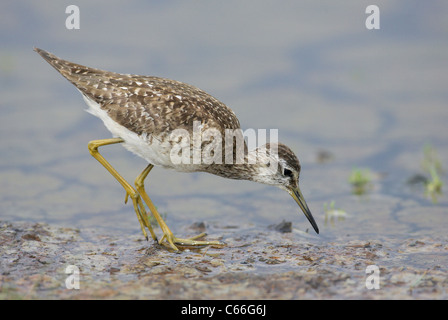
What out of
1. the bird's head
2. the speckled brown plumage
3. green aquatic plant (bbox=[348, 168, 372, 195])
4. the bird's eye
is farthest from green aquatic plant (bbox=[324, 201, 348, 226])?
the speckled brown plumage

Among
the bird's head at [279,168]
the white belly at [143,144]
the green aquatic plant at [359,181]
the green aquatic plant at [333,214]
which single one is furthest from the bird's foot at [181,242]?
the green aquatic plant at [359,181]

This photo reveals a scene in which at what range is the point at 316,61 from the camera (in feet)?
48.4

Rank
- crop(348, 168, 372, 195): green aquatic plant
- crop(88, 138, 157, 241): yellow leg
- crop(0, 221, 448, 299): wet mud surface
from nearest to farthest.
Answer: crop(0, 221, 448, 299): wet mud surface < crop(88, 138, 157, 241): yellow leg < crop(348, 168, 372, 195): green aquatic plant

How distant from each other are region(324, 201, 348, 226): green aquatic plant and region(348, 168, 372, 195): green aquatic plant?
1.03 meters

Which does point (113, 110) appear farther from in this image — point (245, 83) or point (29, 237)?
point (245, 83)

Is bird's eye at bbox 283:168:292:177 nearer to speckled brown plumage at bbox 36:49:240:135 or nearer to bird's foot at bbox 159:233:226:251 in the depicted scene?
speckled brown plumage at bbox 36:49:240:135

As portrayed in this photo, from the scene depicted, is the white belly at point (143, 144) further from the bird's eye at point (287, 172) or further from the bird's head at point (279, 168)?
the bird's eye at point (287, 172)

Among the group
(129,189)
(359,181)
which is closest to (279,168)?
(129,189)

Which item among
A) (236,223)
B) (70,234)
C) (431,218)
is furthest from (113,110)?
(431,218)

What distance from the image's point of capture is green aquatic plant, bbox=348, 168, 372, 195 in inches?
442

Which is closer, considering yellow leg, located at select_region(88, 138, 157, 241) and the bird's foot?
the bird's foot

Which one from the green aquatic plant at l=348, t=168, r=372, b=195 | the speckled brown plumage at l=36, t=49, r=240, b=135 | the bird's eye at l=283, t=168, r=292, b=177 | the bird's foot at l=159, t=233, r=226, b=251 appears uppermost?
the speckled brown plumage at l=36, t=49, r=240, b=135

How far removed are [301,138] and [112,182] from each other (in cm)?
415

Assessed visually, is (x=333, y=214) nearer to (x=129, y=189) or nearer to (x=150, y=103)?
(x=129, y=189)
